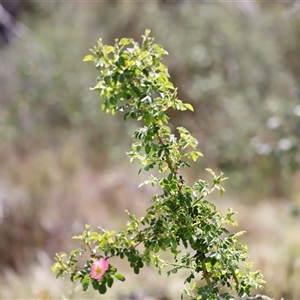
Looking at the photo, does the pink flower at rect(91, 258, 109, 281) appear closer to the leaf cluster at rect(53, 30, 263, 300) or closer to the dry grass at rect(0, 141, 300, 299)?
the leaf cluster at rect(53, 30, 263, 300)

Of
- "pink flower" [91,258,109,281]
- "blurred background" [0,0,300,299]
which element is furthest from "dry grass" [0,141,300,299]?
"pink flower" [91,258,109,281]

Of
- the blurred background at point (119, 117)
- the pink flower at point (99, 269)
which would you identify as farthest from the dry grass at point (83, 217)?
the pink flower at point (99, 269)

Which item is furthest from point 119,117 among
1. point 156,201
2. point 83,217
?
point 156,201

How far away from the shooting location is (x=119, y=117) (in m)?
5.29

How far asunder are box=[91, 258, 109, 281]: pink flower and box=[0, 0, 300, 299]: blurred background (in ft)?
6.76

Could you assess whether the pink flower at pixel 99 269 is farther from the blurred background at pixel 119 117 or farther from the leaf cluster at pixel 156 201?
the blurred background at pixel 119 117

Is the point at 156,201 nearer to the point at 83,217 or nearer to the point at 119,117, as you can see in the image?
the point at 83,217

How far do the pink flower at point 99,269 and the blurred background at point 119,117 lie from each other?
2060 mm

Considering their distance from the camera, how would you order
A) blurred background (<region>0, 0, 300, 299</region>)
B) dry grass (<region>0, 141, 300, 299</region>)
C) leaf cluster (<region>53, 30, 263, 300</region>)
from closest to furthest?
leaf cluster (<region>53, 30, 263, 300</region>) → dry grass (<region>0, 141, 300, 299</region>) → blurred background (<region>0, 0, 300, 299</region>)

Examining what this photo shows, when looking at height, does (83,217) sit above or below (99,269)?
above

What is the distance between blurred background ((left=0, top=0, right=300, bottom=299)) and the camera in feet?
11.6

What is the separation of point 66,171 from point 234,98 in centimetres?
187

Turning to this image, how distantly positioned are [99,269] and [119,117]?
4424 millimetres

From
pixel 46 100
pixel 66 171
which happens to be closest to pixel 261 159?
pixel 66 171
